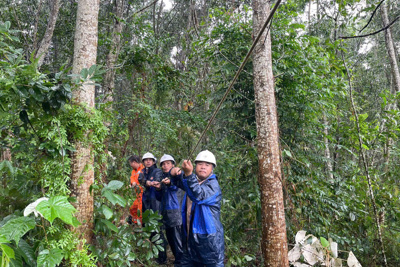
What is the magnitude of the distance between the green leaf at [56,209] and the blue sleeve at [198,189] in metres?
1.27

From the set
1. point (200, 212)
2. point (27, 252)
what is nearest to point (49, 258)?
point (27, 252)

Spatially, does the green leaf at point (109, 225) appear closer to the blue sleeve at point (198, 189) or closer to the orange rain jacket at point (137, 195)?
the blue sleeve at point (198, 189)

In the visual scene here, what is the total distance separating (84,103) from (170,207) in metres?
2.24

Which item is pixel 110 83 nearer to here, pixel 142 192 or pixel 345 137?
pixel 142 192

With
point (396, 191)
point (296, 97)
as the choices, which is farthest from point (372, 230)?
point (296, 97)

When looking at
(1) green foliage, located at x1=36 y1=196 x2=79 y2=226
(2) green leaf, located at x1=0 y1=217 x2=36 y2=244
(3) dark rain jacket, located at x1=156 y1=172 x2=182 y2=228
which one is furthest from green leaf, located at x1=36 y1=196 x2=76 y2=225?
(3) dark rain jacket, located at x1=156 y1=172 x2=182 y2=228

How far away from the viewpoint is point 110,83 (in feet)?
17.5

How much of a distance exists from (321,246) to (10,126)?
3.14 metres

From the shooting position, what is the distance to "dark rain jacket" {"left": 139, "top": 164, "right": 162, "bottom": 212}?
13.1 ft

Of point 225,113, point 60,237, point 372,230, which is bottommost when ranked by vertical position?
point 372,230

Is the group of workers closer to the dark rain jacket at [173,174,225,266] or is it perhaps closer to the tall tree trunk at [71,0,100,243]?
the dark rain jacket at [173,174,225,266]

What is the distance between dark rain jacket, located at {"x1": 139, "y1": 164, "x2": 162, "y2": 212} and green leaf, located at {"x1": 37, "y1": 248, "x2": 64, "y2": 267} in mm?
2266

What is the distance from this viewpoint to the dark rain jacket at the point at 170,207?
12.4ft

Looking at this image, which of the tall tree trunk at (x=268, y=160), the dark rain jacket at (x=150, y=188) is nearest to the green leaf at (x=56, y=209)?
the tall tree trunk at (x=268, y=160)
